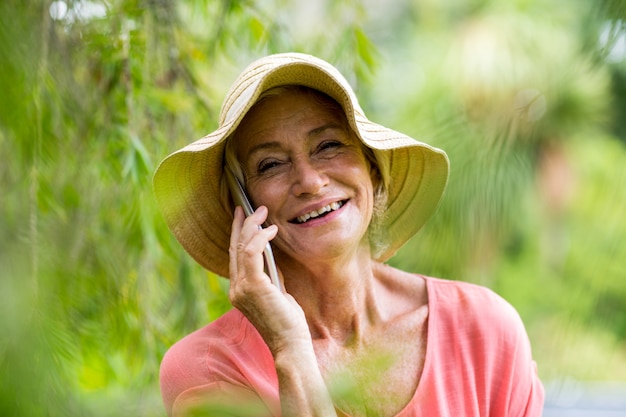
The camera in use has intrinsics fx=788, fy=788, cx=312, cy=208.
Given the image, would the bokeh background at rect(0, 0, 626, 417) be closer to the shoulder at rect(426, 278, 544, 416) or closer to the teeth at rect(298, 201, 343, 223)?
the teeth at rect(298, 201, 343, 223)

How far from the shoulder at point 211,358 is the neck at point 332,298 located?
147mm

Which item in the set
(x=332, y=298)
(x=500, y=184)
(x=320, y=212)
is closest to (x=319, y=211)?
(x=320, y=212)

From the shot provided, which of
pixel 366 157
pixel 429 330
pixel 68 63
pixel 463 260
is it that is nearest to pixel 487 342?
pixel 429 330

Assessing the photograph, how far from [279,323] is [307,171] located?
14.0 inches

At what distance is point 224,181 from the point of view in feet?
6.18

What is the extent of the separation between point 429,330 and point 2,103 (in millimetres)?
1593

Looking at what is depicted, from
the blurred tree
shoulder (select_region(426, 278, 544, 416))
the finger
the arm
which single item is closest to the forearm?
the arm

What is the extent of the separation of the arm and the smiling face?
9 cm

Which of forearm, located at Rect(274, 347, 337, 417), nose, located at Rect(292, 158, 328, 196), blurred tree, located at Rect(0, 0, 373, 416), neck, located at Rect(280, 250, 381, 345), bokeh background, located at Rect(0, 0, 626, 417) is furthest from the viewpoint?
neck, located at Rect(280, 250, 381, 345)

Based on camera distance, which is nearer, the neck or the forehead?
the forehead

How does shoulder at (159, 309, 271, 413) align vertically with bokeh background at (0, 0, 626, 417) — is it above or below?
above

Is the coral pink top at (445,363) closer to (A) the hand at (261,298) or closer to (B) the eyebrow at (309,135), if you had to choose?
(A) the hand at (261,298)

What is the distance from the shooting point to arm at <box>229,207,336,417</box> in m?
1.50

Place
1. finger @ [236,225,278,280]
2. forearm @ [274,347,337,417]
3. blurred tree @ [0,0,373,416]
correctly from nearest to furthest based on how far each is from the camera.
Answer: blurred tree @ [0,0,373,416]
forearm @ [274,347,337,417]
finger @ [236,225,278,280]
